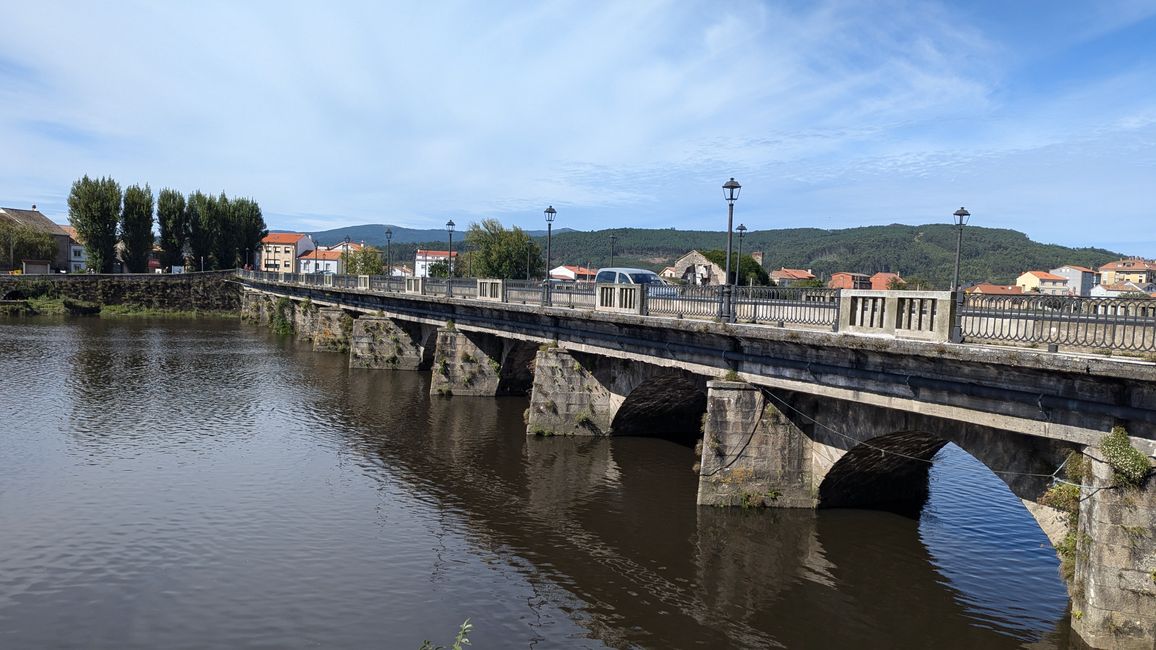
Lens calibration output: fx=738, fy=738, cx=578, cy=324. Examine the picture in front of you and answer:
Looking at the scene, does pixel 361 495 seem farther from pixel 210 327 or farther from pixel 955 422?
pixel 210 327

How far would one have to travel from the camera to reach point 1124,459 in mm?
9789

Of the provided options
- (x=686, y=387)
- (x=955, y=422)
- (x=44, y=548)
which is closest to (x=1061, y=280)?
(x=686, y=387)

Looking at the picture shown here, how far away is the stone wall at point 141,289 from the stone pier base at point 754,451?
82.5 m

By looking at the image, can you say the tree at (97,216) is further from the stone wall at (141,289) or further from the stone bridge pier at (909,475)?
the stone bridge pier at (909,475)

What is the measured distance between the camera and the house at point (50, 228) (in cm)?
10631

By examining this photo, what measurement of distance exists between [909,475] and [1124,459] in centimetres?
895

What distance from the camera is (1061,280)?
4370 inches

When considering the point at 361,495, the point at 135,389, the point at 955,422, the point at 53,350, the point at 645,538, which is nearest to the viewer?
the point at 955,422

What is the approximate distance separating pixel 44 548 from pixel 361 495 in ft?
21.6

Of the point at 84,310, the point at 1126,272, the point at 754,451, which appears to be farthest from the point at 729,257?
the point at 1126,272

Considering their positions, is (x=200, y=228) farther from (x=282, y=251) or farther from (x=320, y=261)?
(x=282, y=251)

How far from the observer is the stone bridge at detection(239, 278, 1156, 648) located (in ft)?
32.8

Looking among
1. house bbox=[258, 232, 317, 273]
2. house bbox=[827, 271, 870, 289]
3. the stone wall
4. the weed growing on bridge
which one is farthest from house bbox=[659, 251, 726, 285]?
house bbox=[258, 232, 317, 273]

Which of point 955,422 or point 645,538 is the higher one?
point 955,422
